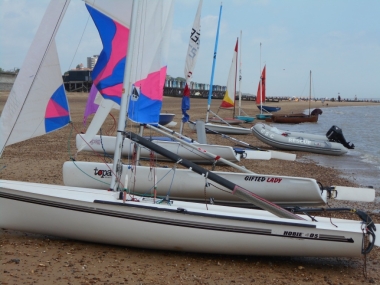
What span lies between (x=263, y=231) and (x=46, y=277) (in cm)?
251

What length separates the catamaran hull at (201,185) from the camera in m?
8.16

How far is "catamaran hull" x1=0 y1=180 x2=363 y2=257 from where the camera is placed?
5508 millimetres

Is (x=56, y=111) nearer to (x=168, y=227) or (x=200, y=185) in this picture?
(x=168, y=227)

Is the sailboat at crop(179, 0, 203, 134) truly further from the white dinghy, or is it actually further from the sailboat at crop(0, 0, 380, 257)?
the sailboat at crop(0, 0, 380, 257)

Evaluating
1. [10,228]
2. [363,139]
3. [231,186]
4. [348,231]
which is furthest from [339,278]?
[363,139]

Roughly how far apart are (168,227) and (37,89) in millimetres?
2455

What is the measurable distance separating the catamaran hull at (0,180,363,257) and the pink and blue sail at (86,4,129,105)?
1.81m

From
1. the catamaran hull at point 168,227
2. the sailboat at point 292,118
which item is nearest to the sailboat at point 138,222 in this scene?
the catamaran hull at point 168,227

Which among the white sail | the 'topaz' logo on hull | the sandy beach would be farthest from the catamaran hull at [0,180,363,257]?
the 'topaz' logo on hull

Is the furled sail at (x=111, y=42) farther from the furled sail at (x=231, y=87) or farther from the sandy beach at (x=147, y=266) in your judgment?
the furled sail at (x=231, y=87)

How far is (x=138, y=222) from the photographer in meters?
→ 5.58

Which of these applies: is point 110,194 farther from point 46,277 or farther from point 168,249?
A: point 46,277

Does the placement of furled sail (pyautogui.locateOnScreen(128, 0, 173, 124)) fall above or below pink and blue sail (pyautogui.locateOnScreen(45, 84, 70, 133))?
above

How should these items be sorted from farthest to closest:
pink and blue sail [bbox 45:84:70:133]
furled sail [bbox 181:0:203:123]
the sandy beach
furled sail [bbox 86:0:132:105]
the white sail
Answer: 1. furled sail [bbox 181:0:203:123]
2. furled sail [bbox 86:0:132:105]
3. pink and blue sail [bbox 45:84:70:133]
4. the white sail
5. the sandy beach
